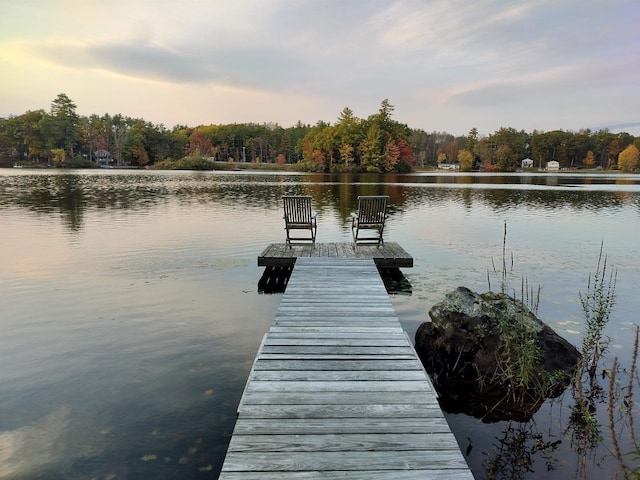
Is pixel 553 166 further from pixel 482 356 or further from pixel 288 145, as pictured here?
pixel 482 356

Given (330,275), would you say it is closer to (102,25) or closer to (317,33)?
(317,33)

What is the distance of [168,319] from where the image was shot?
23.8 ft

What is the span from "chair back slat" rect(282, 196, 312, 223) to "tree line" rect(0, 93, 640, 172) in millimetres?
74445

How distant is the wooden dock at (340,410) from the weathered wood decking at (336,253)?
3.96m

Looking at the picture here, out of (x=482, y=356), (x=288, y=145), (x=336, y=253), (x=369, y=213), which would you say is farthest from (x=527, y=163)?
(x=482, y=356)

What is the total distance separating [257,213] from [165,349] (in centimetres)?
1617

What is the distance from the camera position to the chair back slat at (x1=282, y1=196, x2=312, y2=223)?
35.6 feet

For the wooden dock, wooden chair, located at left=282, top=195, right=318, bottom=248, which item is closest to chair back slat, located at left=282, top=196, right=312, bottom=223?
wooden chair, located at left=282, top=195, right=318, bottom=248

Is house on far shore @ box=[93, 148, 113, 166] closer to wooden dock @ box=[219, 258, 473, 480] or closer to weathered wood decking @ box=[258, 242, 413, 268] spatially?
weathered wood decking @ box=[258, 242, 413, 268]

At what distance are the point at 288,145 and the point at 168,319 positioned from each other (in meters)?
115

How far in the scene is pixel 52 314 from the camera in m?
7.41

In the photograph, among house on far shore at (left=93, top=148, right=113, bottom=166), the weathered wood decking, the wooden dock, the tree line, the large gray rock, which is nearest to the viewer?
the wooden dock

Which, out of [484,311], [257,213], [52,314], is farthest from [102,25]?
[484,311]

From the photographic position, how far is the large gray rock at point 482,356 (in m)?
4.79
